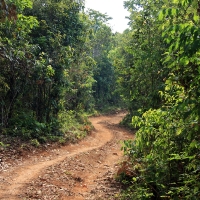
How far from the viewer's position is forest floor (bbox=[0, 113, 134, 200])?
266 inches

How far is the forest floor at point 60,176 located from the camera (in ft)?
22.1

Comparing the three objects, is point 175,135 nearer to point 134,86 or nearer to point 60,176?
point 60,176

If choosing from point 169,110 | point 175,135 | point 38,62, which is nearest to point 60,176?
point 175,135

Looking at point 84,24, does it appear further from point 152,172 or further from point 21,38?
point 152,172

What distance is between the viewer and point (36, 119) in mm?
14016

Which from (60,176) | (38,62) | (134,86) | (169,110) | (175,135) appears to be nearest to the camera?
(169,110)

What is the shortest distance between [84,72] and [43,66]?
35.4 feet

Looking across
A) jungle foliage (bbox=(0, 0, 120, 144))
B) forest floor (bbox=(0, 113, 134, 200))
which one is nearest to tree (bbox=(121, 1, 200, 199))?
forest floor (bbox=(0, 113, 134, 200))

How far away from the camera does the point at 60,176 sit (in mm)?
8352

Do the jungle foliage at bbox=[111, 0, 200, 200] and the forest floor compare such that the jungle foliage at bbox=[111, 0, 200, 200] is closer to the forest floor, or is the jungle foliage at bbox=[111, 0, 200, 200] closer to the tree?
the tree

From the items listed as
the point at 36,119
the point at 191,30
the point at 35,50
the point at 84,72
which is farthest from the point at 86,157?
the point at 84,72

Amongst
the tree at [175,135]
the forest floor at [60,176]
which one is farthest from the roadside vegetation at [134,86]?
the forest floor at [60,176]

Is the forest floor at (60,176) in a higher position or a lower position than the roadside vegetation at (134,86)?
lower

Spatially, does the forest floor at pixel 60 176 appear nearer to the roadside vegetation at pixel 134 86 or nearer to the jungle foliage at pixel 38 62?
the roadside vegetation at pixel 134 86
